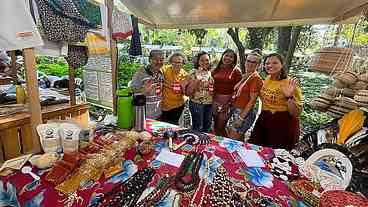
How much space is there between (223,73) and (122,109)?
126 cm

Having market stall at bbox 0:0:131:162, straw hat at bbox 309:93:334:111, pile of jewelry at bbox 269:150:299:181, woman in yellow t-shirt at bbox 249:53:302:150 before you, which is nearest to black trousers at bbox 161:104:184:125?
market stall at bbox 0:0:131:162

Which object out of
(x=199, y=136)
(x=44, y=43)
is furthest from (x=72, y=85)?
(x=199, y=136)

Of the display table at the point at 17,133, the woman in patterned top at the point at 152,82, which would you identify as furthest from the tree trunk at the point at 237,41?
the display table at the point at 17,133

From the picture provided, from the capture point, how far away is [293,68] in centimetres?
469

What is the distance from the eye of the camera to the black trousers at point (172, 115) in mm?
2408

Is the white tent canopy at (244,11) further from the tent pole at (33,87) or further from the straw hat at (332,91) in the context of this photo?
the tent pole at (33,87)

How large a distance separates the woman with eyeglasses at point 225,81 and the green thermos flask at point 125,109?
45.5 inches

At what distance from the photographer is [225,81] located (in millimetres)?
2482

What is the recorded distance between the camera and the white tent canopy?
2221 millimetres

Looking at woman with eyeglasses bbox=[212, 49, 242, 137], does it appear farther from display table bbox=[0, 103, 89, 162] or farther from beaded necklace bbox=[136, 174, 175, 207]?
beaded necklace bbox=[136, 174, 175, 207]

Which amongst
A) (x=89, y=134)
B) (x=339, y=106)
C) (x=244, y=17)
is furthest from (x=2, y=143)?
(x=244, y=17)

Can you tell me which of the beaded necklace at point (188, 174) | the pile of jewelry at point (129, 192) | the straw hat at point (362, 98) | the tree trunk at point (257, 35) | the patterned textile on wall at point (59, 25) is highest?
the tree trunk at point (257, 35)

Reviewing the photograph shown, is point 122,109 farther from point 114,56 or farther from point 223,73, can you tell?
point 223,73

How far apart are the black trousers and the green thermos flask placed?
0.77m
